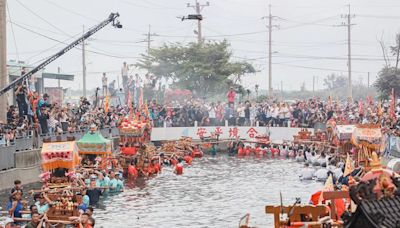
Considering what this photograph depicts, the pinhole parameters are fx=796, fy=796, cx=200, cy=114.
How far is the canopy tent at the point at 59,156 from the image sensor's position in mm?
26844

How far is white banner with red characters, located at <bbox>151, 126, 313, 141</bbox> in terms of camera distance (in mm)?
51375

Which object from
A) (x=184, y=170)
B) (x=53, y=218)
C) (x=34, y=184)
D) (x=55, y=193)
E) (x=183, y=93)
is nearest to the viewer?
(x=53, y=218)

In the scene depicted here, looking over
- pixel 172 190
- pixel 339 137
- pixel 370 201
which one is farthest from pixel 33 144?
pixel 370 201

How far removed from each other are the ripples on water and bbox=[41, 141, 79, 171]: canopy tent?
2.13 metres

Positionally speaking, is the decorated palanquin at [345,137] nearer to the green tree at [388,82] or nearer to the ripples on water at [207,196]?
the ripples on water at [207,196]

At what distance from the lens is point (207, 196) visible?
32562 millimetres

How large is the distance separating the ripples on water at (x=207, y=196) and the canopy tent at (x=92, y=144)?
2187mm

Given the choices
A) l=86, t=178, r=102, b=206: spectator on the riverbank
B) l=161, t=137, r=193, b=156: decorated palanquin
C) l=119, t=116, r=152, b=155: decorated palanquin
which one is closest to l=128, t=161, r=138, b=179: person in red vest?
l=119, t=116, r=152, b=155: decorated palanquin

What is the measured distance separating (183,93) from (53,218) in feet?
156

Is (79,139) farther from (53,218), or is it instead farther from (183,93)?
(183,93)

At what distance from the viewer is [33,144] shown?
34.4 meters

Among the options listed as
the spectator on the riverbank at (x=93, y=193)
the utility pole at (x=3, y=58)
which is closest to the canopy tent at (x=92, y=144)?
the utility pole at (x=3, y=58)

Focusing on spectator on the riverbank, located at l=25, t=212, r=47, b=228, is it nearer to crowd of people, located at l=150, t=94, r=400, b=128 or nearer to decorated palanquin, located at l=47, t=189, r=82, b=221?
decorated palanquin, located at l=47, t=189, r=82, b=221

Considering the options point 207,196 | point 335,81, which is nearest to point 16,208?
point 207,196
